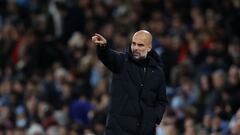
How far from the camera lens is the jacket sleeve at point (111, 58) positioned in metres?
9.34

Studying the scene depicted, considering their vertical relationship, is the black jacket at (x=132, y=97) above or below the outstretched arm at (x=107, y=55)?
below

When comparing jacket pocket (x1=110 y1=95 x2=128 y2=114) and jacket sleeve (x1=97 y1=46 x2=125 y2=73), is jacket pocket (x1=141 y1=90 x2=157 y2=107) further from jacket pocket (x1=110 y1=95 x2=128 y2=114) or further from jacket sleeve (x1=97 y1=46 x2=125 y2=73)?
jacket sleeve (x1=97 y1=46 x2=125 y2=73)

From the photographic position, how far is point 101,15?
20172 mm

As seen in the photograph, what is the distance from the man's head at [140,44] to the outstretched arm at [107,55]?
181mm

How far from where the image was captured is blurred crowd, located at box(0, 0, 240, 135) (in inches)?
602

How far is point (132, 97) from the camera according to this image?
9656 millimetres

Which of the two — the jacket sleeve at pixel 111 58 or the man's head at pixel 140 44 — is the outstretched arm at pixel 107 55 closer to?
the jacket sleeve at pixel 111 58

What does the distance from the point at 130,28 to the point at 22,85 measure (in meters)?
2.69

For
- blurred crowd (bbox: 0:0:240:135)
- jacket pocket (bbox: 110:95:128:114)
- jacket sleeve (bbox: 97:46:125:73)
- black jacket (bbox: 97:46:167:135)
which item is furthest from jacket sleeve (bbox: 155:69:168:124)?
blurred crowd (bbox: 0:0:240:135)

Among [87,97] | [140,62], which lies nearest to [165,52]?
[87,97]

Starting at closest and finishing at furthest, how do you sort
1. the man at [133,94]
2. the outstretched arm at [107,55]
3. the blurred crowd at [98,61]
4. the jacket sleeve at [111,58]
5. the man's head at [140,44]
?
the outstretched arm at [107,55] → the jacket sleeve at [111,58] → the man's head at [140,44] → the man at [133,94] → the blurred crowd at [98,61]

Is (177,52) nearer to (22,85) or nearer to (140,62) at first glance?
(22,85)

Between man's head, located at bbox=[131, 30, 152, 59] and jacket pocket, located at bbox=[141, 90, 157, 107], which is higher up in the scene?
man's head, located at bbox=[131, 30, 152, 59]

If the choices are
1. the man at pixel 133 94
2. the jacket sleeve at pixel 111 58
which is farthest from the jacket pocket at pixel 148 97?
the jacket sleeve at pixel 111 58
